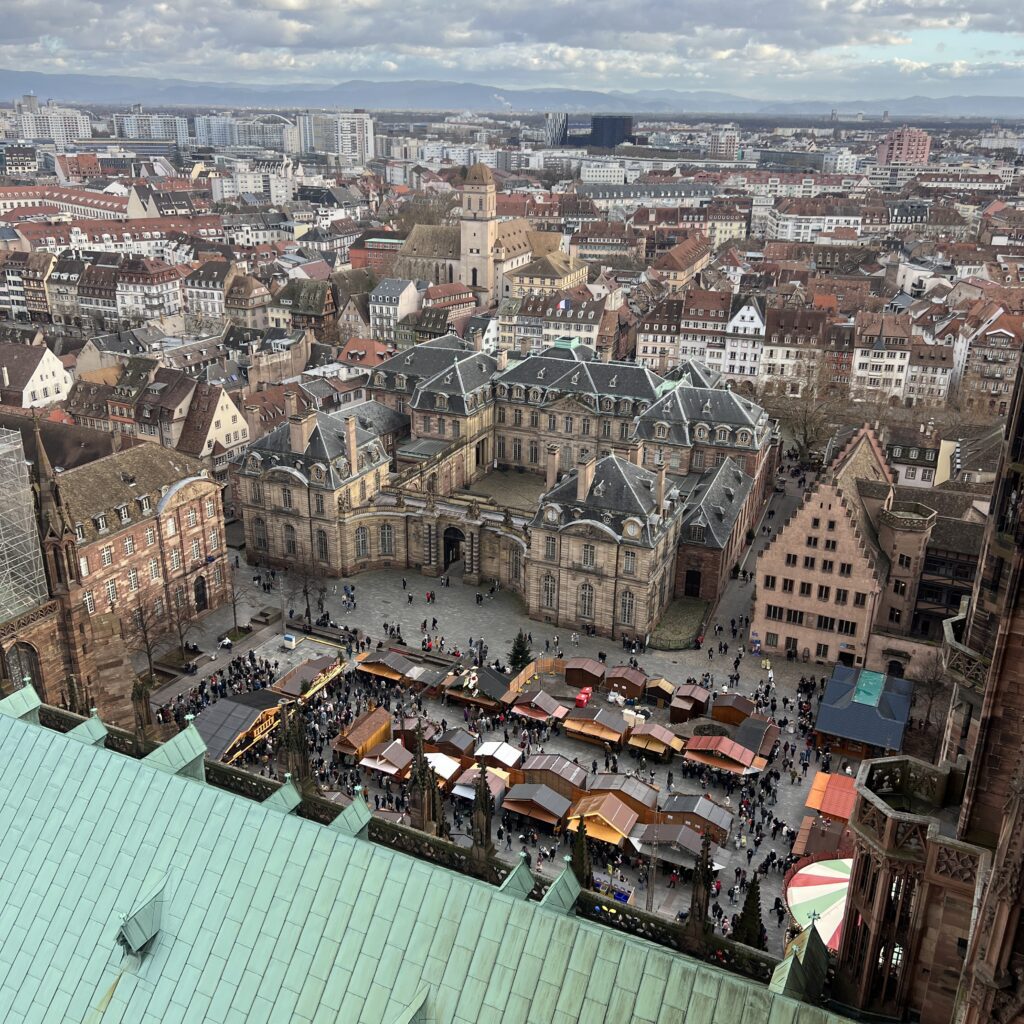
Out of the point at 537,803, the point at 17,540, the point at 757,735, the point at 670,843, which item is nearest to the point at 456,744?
the point at 537,803

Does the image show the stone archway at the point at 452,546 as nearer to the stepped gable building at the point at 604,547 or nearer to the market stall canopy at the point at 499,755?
the stepped gable building at the point at 604,547

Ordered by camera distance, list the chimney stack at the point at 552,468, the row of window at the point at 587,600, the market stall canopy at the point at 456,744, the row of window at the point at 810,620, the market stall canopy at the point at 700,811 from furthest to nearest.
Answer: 1. the chimney stack at the point at 552,468
2. the row of window at the point at 587,600
3. the row of window at the point at 810,620
4. the market stall canopy at the point at 456,744
5. the market stall canopy at the point at 700,811

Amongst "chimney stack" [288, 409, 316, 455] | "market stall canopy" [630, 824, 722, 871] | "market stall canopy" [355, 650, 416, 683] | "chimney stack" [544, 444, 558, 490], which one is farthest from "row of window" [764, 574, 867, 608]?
"chimney stack" [288, 409, 316, 455]

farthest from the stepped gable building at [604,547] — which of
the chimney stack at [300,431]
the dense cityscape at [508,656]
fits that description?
the chimney stack at [300,431]

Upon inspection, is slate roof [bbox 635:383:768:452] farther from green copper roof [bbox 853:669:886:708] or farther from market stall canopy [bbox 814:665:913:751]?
market stall canopy [bbox 814:665:913:751]

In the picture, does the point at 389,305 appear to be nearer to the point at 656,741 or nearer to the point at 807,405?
the point at 807,405

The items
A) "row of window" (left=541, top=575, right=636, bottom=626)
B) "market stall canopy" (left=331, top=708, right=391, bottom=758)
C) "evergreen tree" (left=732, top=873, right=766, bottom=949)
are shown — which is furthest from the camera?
"row of window" (left=541, top=575, right=636, bottom=626)
